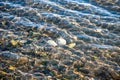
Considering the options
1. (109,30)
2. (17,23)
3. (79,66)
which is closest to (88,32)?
(109,30)

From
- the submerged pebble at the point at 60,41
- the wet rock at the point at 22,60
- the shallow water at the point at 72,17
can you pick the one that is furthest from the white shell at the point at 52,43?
the wet rock at the point at 22,60

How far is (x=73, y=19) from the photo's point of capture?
7.84 meters

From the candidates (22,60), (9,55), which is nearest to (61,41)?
(22,60)

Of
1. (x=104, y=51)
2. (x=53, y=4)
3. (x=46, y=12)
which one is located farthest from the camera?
(x=53, y=4)

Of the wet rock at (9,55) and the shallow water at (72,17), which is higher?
the shallow water at (72,17)

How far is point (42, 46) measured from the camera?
6.26 meters

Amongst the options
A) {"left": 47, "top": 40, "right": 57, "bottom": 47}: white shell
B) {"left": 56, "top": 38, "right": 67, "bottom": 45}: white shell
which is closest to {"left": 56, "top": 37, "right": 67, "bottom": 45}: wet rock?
{"left": 56, "top": 38, "right": 67, "bottom": 45}: white shell

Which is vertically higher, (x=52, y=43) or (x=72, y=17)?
(x=72, y=17)

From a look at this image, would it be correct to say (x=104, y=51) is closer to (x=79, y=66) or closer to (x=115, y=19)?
(x=79, y=66)

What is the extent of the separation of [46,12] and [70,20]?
103 cm

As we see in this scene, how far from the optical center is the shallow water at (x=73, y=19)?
6.74 meters

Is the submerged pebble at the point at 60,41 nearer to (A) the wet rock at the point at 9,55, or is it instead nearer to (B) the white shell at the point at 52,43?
(B) the white shell at the point at 52,43

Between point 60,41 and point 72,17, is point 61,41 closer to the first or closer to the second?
point 60,41

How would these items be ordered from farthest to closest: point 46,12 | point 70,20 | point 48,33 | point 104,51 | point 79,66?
point 46,12
point 70,20
point 48,33
point 104,51
point 79,66
